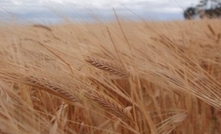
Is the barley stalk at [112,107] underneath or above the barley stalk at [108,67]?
underneath

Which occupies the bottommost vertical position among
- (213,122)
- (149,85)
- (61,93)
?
(213,122)

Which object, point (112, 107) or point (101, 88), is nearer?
point (112, 107)

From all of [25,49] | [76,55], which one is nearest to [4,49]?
[25,49]

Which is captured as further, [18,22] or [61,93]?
[18,22]

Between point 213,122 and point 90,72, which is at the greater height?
point 90,72

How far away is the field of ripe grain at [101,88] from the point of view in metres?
0.80

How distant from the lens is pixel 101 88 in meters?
0.95

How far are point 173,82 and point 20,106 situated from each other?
0.40 meters

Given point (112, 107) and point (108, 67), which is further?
point (108, 67)

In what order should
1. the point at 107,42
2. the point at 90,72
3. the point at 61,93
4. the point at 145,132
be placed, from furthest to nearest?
the point at 107,42 < the point at 90,72 < the point at 145,132 < the point at 61,93

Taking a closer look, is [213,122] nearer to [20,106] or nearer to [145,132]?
[145,132]

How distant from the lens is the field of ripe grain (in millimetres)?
802

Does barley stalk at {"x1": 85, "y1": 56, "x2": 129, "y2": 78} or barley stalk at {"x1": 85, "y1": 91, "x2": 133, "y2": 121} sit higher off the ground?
barley stalk at {"x1": 85, "y1": 56, "x2": 129, "y2": 78}

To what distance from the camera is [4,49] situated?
106cm
